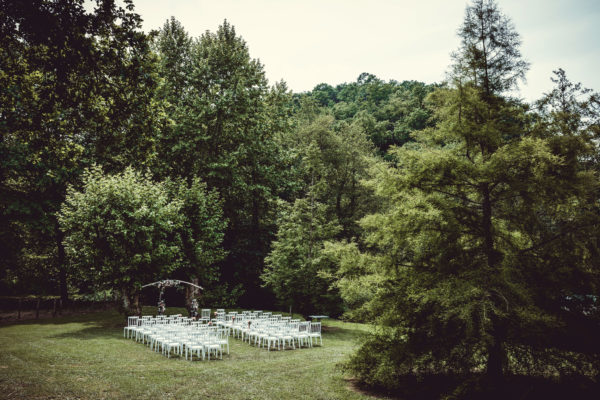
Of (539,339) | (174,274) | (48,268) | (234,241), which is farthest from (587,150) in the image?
(48,268)

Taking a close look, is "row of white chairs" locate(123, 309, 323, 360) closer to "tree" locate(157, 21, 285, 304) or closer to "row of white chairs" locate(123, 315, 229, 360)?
"row of white chairs" locate(123, 315, 229, 360)

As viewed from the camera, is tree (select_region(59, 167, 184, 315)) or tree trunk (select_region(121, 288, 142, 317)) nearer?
tree (select_region(59, 167, 184, 315))

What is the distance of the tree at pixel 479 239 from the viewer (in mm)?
7715

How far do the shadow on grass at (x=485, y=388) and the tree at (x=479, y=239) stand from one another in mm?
211

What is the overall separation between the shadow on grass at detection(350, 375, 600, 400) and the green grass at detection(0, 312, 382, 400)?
1.08m

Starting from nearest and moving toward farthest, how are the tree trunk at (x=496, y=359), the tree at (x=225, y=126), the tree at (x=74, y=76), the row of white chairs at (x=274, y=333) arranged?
the tree at (x=74, y=76), the tree trunk at (x=496, y=359), the row of white chairs at (x=274, y=333), the tree at (x=225, y=126)

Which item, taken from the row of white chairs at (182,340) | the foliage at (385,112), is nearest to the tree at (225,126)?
the row of white chairs at (182,340)

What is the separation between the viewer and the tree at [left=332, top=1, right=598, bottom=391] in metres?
7.71

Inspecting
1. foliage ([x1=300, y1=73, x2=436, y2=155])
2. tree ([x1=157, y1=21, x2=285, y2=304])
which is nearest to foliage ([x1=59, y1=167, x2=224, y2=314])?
tree ([x1=157, y1=21, x2=285, y2=304])

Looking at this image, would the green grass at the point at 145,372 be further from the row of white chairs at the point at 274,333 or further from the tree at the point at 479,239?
the tree at the point at 479,239

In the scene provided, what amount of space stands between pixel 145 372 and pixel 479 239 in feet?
33.3

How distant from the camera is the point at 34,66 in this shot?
A: 27.6 feet


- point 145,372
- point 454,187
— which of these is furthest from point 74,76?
point 454,187

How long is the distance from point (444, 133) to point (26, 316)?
2919 centimetres
